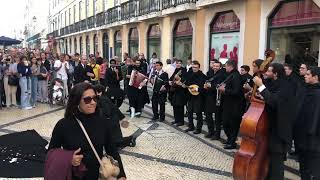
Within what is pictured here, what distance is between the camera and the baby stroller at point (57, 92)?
1275 cm

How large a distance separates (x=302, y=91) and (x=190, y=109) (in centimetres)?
391

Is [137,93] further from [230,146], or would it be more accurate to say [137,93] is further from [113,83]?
[230,146]

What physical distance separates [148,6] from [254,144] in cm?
1372

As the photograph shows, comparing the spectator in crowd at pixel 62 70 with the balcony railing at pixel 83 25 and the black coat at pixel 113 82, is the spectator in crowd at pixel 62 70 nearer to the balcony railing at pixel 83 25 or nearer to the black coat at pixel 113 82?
the black coat at pixel 113 82

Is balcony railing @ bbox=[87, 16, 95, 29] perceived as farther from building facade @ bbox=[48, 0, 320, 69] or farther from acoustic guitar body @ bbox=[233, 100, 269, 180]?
acoustic guitar body @ bbox=[233, 100, 269, 180]

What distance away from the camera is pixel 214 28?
42.6 feet

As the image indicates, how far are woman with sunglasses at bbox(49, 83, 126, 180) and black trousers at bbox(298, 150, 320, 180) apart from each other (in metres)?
3.15

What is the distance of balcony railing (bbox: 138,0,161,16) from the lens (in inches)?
655

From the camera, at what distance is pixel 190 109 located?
886cm

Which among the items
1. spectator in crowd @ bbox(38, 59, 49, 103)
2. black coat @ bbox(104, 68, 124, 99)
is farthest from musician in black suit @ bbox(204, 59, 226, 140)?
spectator in crowd @ bbox(38, 59, 49, 103)

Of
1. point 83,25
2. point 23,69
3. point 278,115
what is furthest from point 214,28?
point 83,25

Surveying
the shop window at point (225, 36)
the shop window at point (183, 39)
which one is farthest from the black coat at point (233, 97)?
the shop window at point (183, 39)

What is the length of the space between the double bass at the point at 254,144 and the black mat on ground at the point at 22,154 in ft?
9.96

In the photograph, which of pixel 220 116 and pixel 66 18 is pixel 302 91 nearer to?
pixel 220 116
